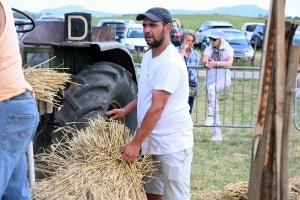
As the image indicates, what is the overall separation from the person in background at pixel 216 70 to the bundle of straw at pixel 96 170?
4.70 meters

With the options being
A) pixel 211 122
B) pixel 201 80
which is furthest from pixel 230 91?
pixel 211 122

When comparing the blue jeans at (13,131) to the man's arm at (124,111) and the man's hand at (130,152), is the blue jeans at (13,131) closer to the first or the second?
the man's hand at (130,152)

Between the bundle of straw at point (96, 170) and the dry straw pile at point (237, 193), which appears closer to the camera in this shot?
the bundle of straw at point (96, 170)

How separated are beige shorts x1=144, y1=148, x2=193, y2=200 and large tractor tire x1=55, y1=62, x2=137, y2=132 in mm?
1000

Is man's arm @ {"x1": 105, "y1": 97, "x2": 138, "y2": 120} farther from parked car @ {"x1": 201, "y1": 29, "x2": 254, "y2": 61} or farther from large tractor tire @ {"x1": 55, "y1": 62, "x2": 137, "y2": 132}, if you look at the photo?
parked car @ {"x1": 201, "y1": 29, "x2": 254, "y2": 61}

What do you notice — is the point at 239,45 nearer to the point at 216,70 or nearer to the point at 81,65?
the point at 216,70

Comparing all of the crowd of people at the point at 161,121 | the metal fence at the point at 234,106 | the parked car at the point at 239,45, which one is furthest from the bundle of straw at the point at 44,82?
the parked car at the point at 239,45

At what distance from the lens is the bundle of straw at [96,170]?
3963 millimetres

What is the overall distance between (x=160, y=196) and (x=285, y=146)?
91.8 inches

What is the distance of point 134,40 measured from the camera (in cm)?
2581

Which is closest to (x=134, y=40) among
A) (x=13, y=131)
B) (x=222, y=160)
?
(x=222, y=160)

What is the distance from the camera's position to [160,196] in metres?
4.54

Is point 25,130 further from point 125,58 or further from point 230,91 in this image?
point 230,91

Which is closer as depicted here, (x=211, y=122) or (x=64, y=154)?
(x=64, y=154)
